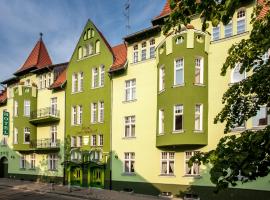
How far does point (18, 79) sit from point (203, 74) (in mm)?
26136

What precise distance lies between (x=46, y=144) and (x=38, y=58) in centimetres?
1116

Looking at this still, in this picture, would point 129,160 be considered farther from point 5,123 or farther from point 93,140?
point 5,123

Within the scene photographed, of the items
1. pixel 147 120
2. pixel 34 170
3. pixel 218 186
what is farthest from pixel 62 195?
pixel 218 186

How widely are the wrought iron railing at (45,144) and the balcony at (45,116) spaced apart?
1.91 metres

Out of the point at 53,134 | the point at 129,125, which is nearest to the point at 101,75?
the point at 129,125

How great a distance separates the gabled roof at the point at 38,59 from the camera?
40.8m

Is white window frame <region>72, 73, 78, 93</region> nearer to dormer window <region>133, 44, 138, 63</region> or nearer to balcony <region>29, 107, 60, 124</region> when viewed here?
balcony <region>29, 107, 60, 124</region>

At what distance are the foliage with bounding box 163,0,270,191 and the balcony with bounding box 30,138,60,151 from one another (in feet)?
94.9

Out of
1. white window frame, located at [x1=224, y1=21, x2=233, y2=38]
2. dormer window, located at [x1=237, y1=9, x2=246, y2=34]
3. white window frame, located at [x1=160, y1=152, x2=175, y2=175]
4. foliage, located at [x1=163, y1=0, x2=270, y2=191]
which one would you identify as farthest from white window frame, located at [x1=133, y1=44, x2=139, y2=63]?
foliage, located at [x1=163, y1=0, x2=270, y2=191]

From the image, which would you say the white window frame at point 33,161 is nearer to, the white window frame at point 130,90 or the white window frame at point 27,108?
the white window frame at point 27,108

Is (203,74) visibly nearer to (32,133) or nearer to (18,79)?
(32,133)

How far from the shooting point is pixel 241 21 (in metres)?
21.5

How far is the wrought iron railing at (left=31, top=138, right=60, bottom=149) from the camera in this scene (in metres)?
34.2

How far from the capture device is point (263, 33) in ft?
19.1
